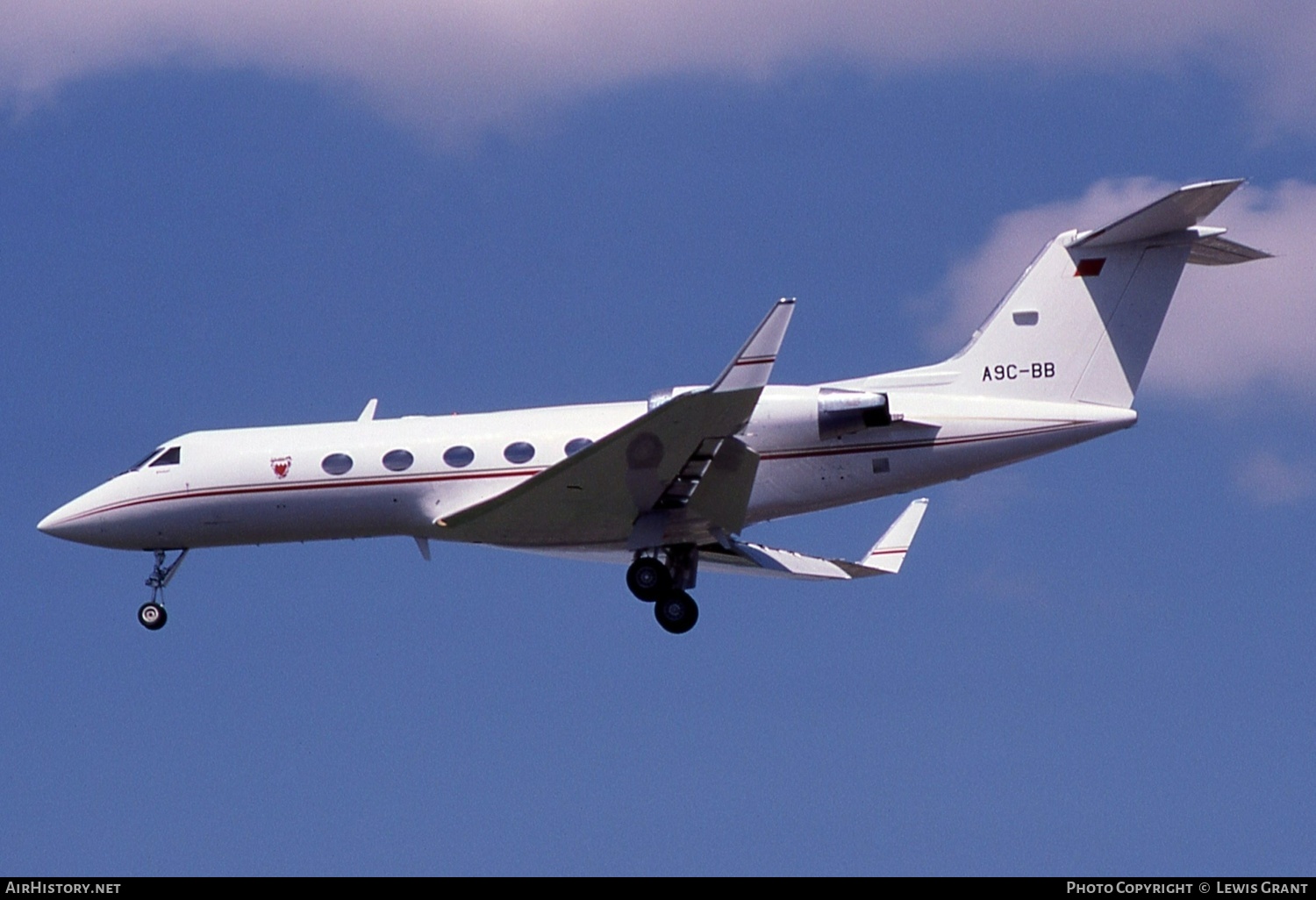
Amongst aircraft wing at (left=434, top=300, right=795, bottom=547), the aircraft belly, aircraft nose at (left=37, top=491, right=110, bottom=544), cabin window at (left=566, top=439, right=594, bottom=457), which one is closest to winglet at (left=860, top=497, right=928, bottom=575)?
aircraft wing at (left=434, top=300, right=795, bottom=547)

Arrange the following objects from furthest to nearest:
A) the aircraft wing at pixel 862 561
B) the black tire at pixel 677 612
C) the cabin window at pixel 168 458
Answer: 1. the aircraft wing at pixel 862 561
2. the cabin window at pixel 168 458
3. the black tire at pixel 677 612

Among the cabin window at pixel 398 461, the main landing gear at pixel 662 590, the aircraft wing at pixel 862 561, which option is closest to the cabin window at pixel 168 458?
the cabin window at pixel 398 461

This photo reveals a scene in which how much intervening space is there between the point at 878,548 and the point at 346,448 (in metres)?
8.15

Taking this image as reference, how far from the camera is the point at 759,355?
21562 mm

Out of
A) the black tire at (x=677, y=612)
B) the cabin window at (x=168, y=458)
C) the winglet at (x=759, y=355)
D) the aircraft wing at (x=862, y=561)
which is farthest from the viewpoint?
the aircraft wing at (x=862, y=561)

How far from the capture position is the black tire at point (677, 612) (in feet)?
82.0

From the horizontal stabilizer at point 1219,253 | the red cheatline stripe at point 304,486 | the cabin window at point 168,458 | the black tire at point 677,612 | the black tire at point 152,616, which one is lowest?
the black tire at point 677,612

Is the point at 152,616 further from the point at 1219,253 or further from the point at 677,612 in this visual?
the point at 1219,253

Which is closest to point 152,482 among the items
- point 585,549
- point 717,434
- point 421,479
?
point 421,479

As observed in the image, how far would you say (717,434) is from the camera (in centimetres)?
2305

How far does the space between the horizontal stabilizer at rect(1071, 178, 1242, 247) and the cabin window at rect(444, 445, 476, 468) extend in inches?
339

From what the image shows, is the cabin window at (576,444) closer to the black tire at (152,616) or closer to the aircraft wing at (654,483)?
the aircraft wing at (654,483)

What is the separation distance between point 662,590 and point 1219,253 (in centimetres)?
866

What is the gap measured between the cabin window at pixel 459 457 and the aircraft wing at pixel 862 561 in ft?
14.1
